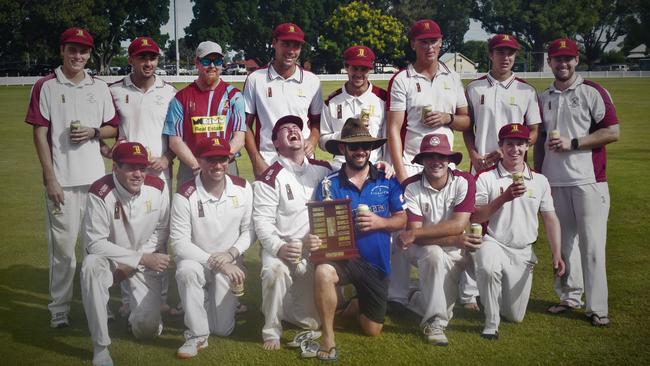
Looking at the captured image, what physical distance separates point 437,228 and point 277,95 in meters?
2.41

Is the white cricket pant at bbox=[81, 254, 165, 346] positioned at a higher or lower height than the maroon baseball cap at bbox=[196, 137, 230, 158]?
lower

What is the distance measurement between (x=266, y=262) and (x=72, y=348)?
6.30 ft

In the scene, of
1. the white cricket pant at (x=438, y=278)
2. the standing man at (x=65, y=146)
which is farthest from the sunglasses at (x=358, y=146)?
the standing man at (x=65, y=146)

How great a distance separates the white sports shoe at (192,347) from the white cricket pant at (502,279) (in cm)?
265

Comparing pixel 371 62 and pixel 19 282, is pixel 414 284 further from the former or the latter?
pixel 19 282

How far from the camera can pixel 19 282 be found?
25.7 ft

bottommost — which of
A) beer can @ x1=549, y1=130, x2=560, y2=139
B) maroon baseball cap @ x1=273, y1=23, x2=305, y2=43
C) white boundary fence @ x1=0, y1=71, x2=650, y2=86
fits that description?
beer can @ x1=549, y1=130, x2=560, y2=139

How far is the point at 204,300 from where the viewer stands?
609 cm

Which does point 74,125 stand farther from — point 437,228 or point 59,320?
point 437,228

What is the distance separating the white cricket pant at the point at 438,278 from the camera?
6.09 metres

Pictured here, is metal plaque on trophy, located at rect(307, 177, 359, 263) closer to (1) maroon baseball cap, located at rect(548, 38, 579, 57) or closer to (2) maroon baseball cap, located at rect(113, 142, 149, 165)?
(2) maroon baseball cap, located at rect(113, 142, 149, 165)

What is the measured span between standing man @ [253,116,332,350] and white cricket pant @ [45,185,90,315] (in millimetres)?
1879

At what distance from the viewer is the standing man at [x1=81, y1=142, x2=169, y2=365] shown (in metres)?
5.88

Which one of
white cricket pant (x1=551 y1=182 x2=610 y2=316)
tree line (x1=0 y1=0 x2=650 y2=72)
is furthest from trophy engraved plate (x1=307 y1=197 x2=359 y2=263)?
tree line (x1=0 y1=0 x2=650 y2=72)
